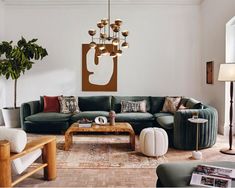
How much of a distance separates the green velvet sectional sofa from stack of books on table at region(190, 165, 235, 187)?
2.39 metres

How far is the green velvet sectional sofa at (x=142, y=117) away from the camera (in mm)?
4871

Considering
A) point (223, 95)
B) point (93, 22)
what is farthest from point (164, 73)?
point (93, 22)

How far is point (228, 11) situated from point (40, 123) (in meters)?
4.66

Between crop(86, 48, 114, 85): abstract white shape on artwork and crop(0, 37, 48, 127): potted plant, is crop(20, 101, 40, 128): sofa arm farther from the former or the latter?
crop(86, 48, 114, 85): abstract white shape on artwork

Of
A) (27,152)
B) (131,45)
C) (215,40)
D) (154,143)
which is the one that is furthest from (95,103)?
(27,152)

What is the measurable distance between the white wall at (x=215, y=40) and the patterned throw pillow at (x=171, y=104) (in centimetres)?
88

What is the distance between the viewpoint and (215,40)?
6496 mm

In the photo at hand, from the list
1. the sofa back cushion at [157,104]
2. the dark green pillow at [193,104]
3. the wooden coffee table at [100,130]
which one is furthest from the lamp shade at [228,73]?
the sofa back cushion at [157,104]

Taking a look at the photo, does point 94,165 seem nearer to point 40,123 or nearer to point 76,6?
point 40,123

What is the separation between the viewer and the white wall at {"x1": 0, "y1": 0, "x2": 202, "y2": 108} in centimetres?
731

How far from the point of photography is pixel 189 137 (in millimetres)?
4852

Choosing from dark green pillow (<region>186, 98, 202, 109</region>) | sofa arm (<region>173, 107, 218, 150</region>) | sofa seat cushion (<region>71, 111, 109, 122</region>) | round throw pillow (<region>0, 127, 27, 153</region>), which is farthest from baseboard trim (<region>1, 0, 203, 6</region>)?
round throw pillow (<region>0, 127, 27, 153</region>)

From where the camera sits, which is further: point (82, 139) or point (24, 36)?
point (24, 36)

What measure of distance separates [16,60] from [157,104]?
11.6ft
